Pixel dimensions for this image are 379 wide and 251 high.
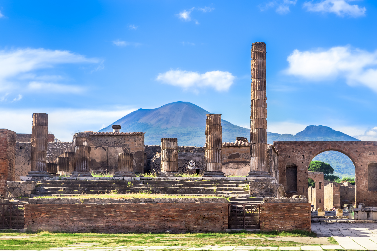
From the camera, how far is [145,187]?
19156mm

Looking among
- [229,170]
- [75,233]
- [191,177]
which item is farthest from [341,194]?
[75,233]

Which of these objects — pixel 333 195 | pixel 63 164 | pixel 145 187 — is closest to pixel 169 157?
pixel 145 187

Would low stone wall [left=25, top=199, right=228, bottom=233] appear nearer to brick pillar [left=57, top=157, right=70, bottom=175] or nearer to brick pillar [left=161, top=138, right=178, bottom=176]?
brick pillar [left=161, top=138, right=178, bottom=176]

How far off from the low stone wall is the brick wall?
1.27 meters

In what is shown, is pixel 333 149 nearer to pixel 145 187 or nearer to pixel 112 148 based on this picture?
pixel 112 148

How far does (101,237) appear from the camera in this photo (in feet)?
45.0

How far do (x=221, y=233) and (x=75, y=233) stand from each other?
451 cm

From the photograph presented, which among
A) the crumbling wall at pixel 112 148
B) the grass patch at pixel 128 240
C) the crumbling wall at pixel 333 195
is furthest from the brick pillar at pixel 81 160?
the crumbling wall at pixel 333 195

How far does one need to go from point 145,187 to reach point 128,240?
627cm

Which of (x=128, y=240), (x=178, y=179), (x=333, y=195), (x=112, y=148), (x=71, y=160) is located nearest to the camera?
(x=128, y=240)

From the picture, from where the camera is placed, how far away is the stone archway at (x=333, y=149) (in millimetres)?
34562

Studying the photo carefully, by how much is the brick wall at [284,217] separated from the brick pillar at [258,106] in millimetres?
7016

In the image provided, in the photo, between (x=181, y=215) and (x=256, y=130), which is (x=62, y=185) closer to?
(x=181, y=215)

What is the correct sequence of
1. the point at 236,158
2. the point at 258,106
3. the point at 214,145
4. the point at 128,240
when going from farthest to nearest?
the point at 236,158
the point at 214,145
the point at 258,106
the point at 128,240
